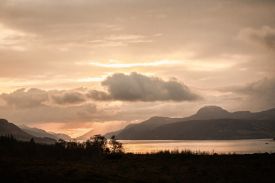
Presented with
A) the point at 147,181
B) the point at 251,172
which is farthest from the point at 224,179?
the point at 147,181

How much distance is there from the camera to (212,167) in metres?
59.8

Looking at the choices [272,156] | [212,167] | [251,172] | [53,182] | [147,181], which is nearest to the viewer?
[53,182]

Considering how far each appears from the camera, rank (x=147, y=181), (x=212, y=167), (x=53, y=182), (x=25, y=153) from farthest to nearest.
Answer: (x=25, y=153), (x=212, y=167), (x=147, y=181), (x=53, y=182)

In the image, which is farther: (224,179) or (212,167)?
(212,167)

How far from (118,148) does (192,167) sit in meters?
48.2

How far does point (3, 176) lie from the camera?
45844 millimetres

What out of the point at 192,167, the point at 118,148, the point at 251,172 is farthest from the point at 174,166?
the point at 118,148

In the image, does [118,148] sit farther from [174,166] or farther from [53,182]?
[53,182]

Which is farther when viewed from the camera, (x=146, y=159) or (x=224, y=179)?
(x=146, y=159)

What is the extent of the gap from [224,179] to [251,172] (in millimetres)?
5866

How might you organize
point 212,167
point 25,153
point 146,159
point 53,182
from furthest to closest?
1. point 25,153
2. point 146,159
3. point 212,167
4. point 53,182

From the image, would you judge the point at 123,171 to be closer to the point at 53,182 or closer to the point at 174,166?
the point at 174,166

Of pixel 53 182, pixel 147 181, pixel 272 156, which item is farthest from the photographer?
pixel 272 156

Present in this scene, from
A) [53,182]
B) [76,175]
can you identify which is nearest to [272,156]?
[76,175]
